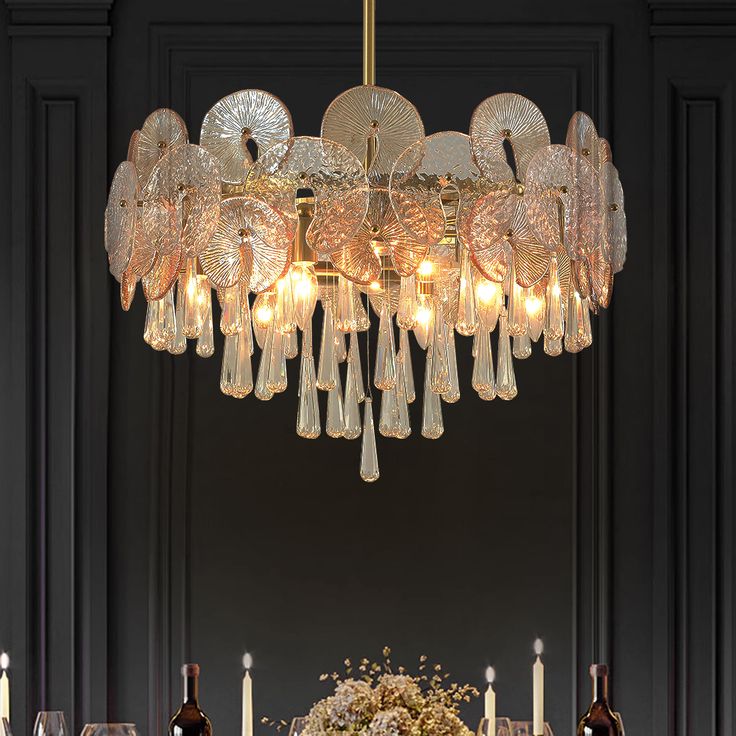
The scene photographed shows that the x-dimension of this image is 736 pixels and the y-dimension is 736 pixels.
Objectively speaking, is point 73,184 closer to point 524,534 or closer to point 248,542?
point 248,542

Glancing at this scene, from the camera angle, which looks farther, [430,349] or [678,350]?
[678,350]

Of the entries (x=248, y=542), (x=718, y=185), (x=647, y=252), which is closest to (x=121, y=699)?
(x=248, y=542)

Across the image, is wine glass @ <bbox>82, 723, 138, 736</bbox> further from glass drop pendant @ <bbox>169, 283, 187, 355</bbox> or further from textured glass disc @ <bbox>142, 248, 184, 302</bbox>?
textured glass disc @ <bbox>142, 248, 184, 302</bbox>

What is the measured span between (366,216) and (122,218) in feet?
1.42

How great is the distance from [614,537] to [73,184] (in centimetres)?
209

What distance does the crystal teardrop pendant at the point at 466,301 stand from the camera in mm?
1656

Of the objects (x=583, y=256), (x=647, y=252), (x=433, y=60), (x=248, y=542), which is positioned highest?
(x=433, y=60)

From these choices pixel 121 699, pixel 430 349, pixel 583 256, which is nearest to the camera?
pixel 583 256

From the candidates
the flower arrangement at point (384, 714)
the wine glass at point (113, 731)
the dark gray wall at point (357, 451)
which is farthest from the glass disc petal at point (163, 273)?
the dark gray wall at point (357, 451)

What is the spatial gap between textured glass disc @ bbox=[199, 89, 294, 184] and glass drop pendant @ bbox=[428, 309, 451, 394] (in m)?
0.43

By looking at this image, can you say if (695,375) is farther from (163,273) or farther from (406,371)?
(163,273)

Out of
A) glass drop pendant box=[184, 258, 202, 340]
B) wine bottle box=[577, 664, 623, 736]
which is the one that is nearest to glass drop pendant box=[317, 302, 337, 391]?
glass drop pendant box=[184, 258, 202, 340]

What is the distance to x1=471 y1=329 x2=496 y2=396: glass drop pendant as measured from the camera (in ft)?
5.69

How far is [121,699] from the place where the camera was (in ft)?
10.3
